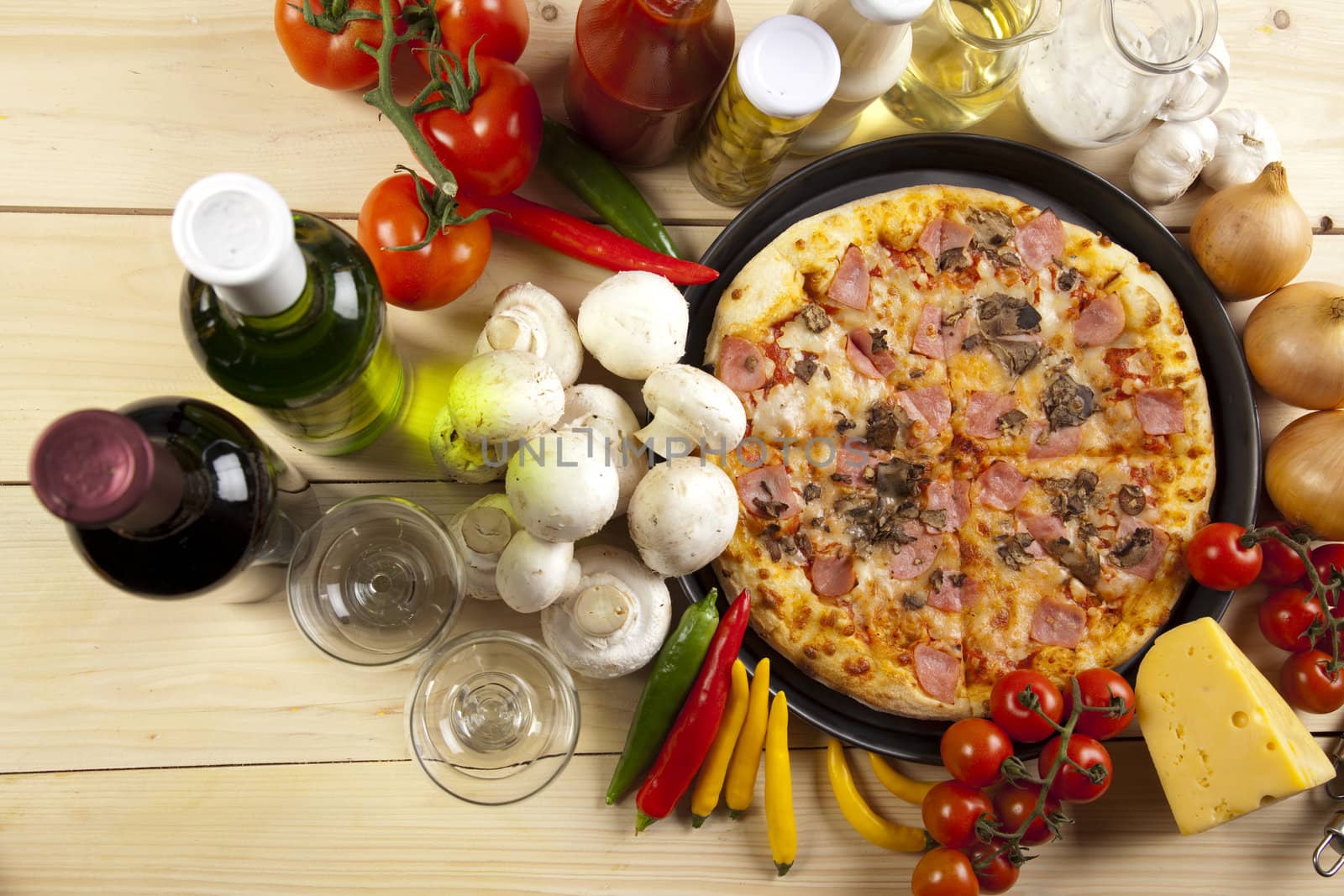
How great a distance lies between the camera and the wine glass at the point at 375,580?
1685 mm

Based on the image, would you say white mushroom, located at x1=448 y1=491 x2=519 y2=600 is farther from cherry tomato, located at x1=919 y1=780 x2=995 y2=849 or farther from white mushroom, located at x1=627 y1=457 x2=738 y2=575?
cherry tomato, located at x1=919 y1=780 x2=995 y2=849

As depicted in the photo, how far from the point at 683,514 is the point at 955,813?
744 mm

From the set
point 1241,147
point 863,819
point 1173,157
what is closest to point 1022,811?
point 863,819

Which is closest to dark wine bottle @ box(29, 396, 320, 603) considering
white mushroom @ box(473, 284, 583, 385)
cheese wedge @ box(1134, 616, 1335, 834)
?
white mushroom @ box(473, 284, 583, 385)

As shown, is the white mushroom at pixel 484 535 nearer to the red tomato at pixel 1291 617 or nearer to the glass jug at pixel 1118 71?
the glass jug at pixel 1118 71

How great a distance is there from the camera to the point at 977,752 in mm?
1730

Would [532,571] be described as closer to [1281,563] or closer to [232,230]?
[232,230]

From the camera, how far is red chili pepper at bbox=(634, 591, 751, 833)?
179cm

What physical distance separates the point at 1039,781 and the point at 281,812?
1399mm

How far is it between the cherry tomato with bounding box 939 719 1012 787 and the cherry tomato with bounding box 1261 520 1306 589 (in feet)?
2.18

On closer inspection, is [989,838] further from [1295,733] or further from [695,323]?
[695,323]

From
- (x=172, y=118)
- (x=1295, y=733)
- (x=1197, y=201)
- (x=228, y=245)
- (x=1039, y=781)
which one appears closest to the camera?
(x=228, y=245)

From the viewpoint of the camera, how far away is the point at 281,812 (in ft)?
6.10

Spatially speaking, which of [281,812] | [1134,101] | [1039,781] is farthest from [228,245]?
[1134,101]
